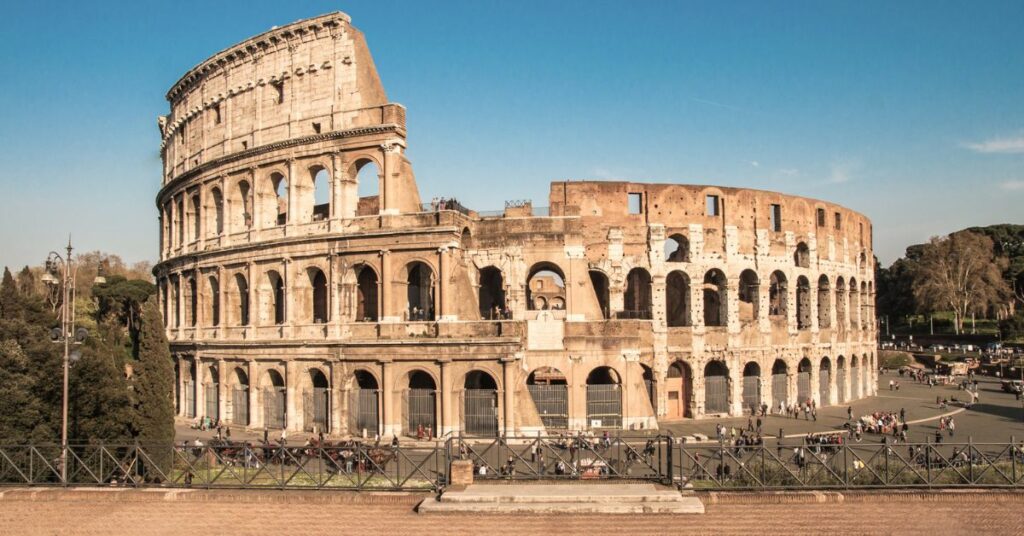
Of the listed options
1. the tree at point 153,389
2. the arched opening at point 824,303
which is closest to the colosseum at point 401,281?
the arched opening at point 824,303

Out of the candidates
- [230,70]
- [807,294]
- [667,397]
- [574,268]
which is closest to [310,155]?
[230,70]

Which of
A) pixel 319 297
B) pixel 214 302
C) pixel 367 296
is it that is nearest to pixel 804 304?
pixel 367 296

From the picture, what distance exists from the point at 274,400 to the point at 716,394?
792 inches

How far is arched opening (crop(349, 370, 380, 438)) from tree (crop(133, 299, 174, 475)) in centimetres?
780

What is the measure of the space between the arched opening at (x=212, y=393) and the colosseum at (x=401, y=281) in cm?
16

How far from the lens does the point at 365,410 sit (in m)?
29.4

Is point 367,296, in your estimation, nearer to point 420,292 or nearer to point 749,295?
point 420,292

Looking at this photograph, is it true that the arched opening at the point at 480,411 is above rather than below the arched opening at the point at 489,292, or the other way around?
below

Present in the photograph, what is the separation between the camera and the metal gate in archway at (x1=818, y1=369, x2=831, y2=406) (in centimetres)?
4088

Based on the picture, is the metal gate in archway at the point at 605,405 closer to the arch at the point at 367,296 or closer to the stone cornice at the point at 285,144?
the arch at the point at 367,296

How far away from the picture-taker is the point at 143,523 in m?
13.7

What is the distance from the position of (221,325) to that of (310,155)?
28.8ft

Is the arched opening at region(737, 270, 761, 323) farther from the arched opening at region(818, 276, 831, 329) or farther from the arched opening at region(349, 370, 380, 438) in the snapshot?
the arched opening at region(349, 370, 380, 438)

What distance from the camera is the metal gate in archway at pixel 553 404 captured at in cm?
3008
